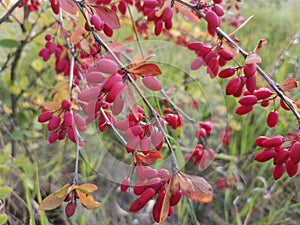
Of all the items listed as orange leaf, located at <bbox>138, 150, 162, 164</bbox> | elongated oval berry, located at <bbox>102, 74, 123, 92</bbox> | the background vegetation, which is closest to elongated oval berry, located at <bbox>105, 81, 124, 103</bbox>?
elongated oval berry, located at <bbox>102, 74, 123, 92</bbox>

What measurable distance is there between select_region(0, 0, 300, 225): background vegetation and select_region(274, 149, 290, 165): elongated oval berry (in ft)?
1.44

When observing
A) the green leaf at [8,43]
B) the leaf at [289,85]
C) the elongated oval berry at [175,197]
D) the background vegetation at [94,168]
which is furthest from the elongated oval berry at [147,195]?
the green leaf at [8,43]

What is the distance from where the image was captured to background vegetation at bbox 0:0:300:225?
1.19m

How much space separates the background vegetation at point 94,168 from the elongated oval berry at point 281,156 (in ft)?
1.44

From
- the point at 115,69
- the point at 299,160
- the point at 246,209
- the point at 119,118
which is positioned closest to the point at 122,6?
the point at 119,118

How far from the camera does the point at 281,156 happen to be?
2.03 ft

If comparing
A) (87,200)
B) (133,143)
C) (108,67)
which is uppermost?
(108,67)

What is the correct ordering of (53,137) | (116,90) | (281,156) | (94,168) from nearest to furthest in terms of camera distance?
(116,90) < (281,156) < (53,137) < (94,168)

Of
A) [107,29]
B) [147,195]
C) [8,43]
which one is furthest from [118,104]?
[8,43]

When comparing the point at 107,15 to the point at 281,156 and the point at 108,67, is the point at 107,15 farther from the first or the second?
the point at 281,156

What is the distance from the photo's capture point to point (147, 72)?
546 mm

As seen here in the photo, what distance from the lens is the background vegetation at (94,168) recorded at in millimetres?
1190

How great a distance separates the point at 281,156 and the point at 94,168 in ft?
2.23

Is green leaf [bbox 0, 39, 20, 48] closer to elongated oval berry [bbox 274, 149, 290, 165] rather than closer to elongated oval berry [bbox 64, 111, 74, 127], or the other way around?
elongated oval berry [bbox 64, 111, 74, 127]
